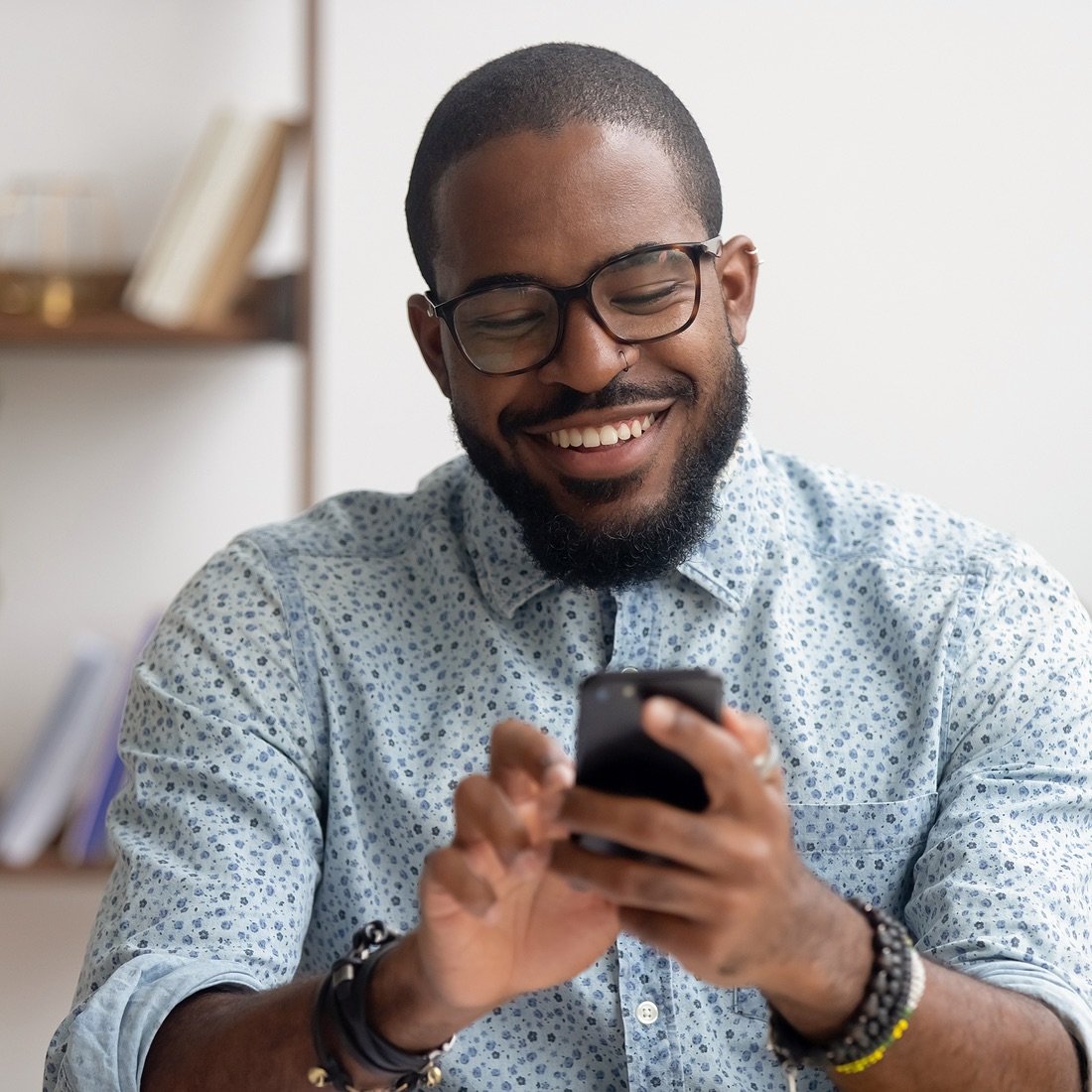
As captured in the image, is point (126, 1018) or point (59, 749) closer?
Result: point (126, 1018)

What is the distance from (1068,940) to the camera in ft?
3.92

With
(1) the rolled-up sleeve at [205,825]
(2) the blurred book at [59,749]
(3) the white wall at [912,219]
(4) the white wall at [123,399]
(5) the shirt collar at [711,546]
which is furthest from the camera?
(4) the white wall at [123,399]

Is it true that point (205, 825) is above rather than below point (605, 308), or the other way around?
below

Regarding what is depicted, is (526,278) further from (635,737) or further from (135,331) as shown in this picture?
(135,331)

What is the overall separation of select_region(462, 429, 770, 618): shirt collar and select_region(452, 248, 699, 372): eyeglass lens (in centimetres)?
17

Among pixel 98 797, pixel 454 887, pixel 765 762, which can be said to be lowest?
pixel 98 797

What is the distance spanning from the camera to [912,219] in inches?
85.6

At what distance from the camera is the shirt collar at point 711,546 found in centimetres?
140

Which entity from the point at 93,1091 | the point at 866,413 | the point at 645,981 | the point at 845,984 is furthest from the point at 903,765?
the point at 866,413

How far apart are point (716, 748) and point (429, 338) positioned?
79cm

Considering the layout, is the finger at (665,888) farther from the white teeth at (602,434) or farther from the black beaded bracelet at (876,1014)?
the white teeth at (602,434)

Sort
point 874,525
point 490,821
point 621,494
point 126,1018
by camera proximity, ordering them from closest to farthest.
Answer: point 490,821
point 126,1018
point 621,494
point 874,525

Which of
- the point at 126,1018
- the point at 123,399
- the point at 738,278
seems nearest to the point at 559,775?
the point at 126,1018

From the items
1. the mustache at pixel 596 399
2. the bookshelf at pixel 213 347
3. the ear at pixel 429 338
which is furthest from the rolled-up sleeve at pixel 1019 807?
the bookshelf at pixel 213 347
